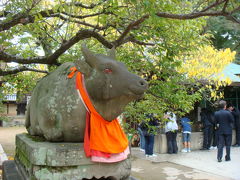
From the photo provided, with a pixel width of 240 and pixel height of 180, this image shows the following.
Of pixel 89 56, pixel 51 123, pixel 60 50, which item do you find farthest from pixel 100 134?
pixel 60 50

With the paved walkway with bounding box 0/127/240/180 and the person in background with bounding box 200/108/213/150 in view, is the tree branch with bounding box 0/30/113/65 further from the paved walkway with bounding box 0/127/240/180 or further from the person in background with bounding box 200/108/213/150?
the person in background with bounding box 200/108/213/150

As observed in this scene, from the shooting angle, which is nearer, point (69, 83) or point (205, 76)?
point (69, 83)

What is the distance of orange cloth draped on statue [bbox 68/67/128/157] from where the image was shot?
2867mm

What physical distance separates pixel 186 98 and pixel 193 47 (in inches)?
40.6

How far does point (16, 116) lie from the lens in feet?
79.1

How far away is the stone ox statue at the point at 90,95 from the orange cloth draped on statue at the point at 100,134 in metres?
0.06

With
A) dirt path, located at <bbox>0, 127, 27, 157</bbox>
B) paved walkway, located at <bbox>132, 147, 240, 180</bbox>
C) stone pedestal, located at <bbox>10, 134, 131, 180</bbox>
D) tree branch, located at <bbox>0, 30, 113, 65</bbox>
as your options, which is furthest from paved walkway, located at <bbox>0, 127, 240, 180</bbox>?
dirt path, located at <bbox>0, 127, 27, 157</bbox>

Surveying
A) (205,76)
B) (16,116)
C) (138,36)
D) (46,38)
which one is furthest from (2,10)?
(16,116)

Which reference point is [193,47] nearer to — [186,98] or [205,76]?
[186,98]

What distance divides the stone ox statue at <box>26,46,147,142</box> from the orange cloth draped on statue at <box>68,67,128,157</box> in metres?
0.06

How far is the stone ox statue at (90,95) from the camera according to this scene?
2.91 metres

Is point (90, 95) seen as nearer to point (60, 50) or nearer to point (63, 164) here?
point (63, 164)

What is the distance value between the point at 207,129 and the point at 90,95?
29.1 ft

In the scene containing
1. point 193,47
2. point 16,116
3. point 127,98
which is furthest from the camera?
point 16,116
